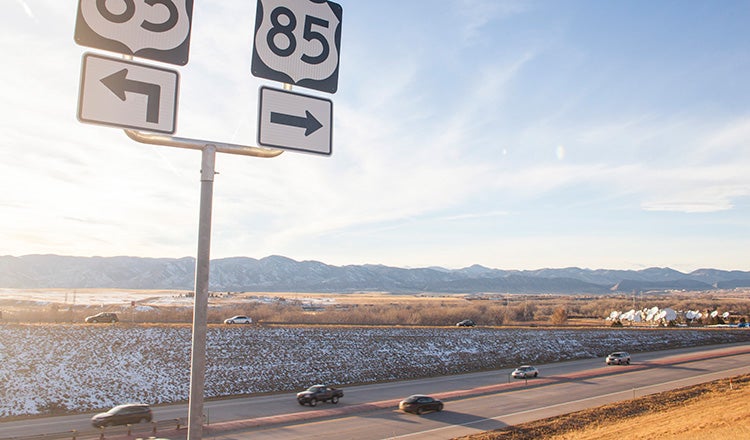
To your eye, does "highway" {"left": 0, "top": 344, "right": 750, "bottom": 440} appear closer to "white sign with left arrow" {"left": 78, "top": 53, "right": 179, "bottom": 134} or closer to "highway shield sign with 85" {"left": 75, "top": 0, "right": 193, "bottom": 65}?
"white sign with left arrow" {"left": 78, "top": 53, "right": 179, "bottom": 134}

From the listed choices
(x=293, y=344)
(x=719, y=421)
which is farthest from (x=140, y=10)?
(x=293, y=344)

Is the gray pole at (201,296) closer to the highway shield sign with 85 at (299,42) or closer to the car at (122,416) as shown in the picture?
the highway shield sign with 85 at (299,42)

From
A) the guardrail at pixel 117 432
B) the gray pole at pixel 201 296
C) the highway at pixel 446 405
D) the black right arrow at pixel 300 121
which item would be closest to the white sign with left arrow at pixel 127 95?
the gray pole at pixel 201 296

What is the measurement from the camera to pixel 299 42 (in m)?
5.26

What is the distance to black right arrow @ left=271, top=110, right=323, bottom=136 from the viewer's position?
5012 mm

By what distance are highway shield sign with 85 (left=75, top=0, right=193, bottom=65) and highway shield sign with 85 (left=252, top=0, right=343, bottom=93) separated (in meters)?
0.76

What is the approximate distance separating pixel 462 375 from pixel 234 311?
4968 centimetres

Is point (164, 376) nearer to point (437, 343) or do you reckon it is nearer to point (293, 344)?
point (293, 344)

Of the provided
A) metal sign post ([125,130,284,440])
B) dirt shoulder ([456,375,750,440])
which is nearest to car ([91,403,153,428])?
dirt shoulder ([456,375,750,440])

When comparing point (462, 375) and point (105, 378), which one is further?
point (462, 375)

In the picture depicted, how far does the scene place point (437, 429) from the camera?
2731 centimetres

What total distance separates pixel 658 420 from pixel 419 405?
46.7 ft

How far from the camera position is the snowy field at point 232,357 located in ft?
115

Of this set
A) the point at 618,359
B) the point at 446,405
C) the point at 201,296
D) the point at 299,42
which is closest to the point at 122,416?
the point at 446,405
